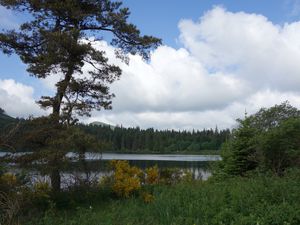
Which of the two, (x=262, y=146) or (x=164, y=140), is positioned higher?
(x=164, y=140)

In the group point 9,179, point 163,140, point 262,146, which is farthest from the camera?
point 163,140

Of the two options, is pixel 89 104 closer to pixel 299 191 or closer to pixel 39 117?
pixel 39 117

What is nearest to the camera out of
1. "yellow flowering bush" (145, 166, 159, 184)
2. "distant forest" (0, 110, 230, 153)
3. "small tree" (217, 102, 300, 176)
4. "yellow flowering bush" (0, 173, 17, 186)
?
"yellow flowering bush" (0, 173, 17, 186)

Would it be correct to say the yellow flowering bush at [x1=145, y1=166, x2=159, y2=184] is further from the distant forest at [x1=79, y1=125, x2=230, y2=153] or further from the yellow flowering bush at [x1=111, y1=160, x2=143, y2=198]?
the distant forest at [x1=79, y1=125, x2=230, y2=153]

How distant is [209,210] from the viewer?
885cm

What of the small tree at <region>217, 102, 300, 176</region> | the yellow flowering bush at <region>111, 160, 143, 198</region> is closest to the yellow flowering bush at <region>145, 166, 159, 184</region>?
the yellow flowering bush at <region>111, 160, 143, 198</region>

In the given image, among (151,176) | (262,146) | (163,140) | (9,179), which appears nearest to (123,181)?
(151,176)

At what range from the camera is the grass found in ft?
26.4

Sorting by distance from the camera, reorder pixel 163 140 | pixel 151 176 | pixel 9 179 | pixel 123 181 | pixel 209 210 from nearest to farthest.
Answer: pixel 209 210
pixel 9 179
pixel 123 181
pixel 151 176
pixel 163 140

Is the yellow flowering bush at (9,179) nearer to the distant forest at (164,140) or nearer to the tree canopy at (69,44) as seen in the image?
the tree canopy at (69,44)

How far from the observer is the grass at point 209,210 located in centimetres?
805

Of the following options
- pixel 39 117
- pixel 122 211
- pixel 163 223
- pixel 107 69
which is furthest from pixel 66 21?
pixel 163 223

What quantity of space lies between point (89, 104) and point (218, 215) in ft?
22.9

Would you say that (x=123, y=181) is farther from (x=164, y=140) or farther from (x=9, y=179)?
(x=164, y=140)
